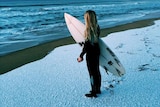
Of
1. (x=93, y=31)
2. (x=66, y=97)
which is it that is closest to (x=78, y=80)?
(x=66, y=97)

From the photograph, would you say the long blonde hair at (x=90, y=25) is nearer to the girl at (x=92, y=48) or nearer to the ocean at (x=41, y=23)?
the girl at (x=92, y=48)

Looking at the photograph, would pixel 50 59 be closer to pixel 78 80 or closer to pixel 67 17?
pixel 67 17

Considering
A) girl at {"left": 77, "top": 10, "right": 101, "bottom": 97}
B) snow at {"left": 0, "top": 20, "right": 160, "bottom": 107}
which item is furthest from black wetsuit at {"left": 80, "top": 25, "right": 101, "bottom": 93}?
snow at {"left": 0, "top": 20, "right": 160, "bottom": 107}

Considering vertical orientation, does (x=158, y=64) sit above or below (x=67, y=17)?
below

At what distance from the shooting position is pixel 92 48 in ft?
15.5

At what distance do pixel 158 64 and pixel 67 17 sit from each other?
7.92ft

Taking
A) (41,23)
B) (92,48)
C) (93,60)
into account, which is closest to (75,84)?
(93,60)

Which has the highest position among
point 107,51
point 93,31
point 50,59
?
point 93,31

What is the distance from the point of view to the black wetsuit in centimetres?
470

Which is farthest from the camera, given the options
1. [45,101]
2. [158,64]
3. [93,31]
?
[158,64]

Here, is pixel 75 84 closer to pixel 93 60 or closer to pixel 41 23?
pixel 93 60

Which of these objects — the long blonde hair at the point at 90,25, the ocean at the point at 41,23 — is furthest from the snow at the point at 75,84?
the ocean at the point at 41,23

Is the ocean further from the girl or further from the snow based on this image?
the girl

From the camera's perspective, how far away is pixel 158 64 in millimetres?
6672
